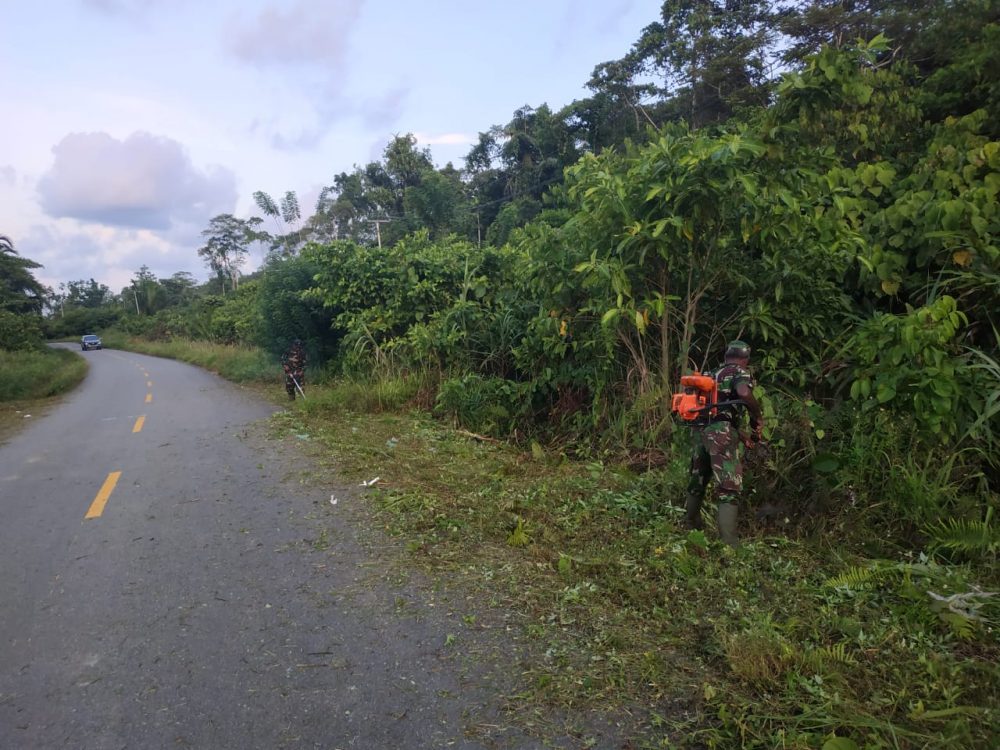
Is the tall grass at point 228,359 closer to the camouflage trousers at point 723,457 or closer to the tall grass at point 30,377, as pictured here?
the tall grass at point 30,377

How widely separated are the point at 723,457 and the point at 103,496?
629cm

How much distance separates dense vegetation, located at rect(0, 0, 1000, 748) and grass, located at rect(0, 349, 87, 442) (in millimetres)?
9472

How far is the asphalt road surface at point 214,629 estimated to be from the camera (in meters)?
2.88

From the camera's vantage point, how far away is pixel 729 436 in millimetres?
4508

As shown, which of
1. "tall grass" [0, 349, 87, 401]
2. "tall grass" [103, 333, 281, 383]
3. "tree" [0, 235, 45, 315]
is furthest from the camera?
"tree" [0, 235, 45, 315]

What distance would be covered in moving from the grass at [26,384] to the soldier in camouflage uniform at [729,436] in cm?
1357

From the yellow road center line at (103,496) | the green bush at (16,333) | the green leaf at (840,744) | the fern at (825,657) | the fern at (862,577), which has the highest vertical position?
the green bush at (16,333)

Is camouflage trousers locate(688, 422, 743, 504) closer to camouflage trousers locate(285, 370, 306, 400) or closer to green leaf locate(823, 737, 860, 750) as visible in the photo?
green leaf locate(823, 737, 860, 750)

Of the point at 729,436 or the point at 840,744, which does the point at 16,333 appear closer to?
the point at 729,436

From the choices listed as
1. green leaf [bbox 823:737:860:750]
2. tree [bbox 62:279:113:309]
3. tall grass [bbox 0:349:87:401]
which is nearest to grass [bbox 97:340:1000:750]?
green leaf [bbox 823:737:860:750]

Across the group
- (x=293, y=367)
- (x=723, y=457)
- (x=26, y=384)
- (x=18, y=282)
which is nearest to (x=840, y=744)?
(x=723, y=457)

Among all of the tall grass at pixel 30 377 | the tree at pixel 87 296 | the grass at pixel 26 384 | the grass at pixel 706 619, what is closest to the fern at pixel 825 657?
the grass at pixel 706 619

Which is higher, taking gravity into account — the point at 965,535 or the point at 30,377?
the point at 30,377

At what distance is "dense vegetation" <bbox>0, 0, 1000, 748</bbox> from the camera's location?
3.09 meters
